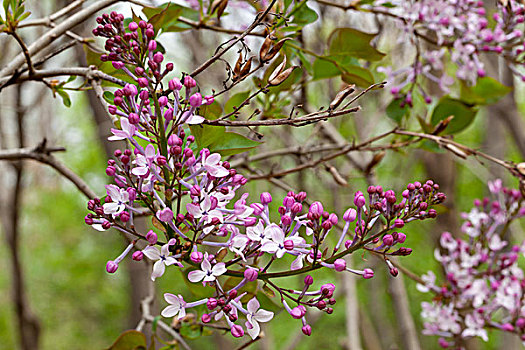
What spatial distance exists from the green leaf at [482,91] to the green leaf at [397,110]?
0.24 feet

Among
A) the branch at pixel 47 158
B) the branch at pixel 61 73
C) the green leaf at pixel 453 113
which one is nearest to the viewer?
the branch at pixel 61 73

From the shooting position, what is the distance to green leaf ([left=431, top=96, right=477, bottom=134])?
0.63 meters

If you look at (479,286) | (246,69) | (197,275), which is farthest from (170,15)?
(479,286)

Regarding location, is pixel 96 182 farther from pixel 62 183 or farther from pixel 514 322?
pixel 514 322

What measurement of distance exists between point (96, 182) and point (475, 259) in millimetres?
2285

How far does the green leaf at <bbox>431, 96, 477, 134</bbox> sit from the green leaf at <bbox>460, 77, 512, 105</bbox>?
28mm

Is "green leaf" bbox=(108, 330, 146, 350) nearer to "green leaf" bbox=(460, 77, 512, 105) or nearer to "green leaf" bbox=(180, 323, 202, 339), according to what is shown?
"green leaf" bbox=(180, 323, 202, 339)

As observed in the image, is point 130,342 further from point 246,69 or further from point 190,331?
point 246,69

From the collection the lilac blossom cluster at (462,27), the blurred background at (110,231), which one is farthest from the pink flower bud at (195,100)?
the blurred background at (110,231)

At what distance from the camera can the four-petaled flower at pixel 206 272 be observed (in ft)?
1.05

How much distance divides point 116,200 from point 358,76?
12.4 inches

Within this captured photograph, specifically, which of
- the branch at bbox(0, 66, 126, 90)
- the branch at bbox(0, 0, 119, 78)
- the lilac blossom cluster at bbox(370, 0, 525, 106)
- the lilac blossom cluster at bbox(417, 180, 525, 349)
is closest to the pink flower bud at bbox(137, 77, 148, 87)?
the branch at bbox(0, 66, 126, 90)

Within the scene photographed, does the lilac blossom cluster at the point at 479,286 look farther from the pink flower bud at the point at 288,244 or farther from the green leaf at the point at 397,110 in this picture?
the pink flower bud at the point at 288,244

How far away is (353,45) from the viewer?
58cm
